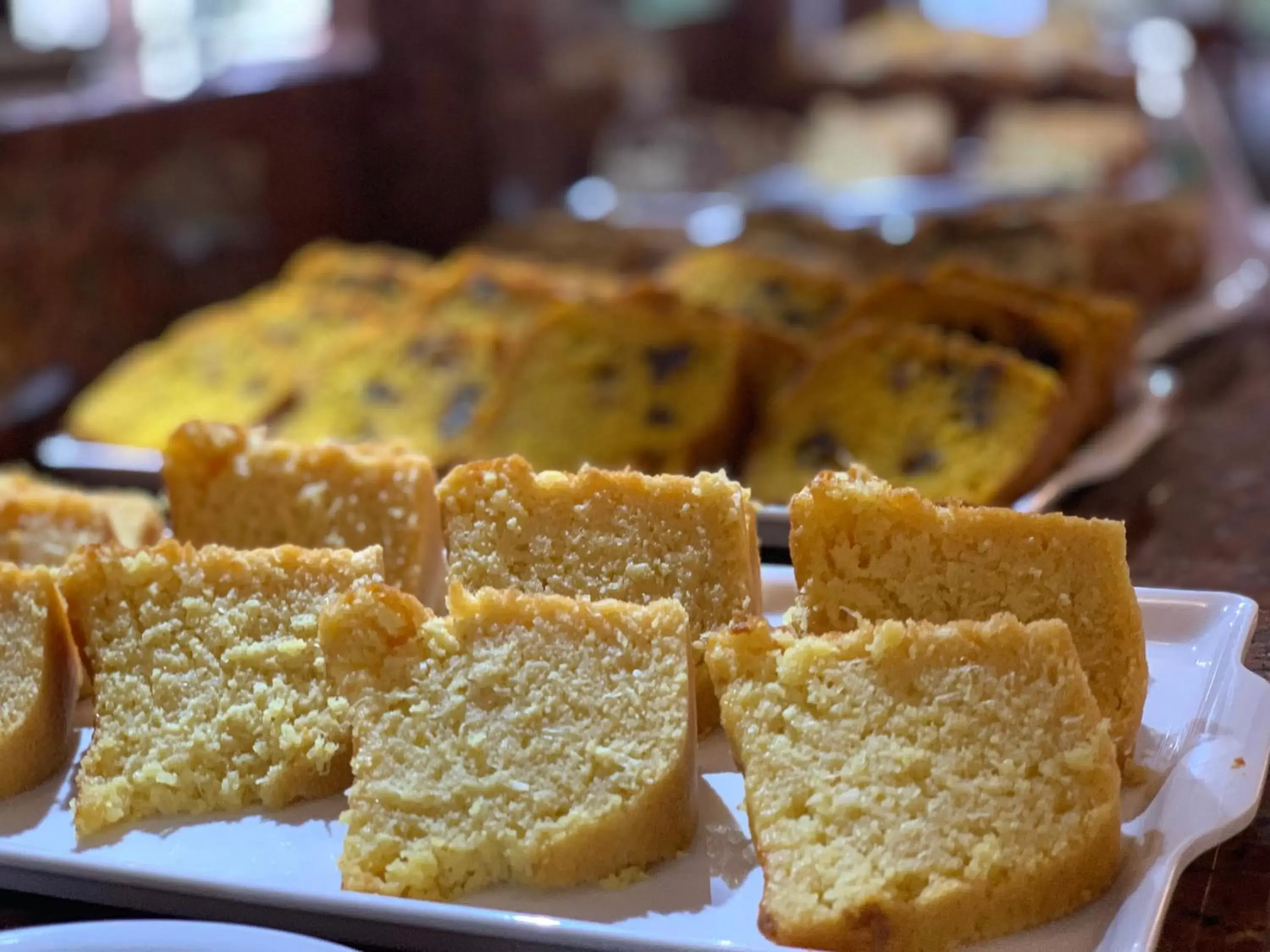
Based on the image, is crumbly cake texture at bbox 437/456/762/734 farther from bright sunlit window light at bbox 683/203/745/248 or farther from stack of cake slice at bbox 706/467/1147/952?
bright sunlit window light at bbox 683/203/745/248

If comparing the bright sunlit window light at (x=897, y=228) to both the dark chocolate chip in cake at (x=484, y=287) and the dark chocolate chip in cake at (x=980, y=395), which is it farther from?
the dark chocolate chip in cake at (x=980, y=395)

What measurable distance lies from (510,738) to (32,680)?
50 cm

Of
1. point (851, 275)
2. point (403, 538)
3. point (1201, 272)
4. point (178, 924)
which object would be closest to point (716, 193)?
point (851, 275)

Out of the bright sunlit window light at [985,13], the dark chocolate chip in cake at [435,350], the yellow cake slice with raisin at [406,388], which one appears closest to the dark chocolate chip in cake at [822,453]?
the yellow cake slice with raisin at [406,388]

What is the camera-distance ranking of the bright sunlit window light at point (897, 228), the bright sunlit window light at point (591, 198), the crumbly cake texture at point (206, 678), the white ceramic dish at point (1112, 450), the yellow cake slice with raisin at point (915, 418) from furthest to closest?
1. the bright sunlit window light at point (591, 198)
2. the bright sunlit window light at point (897, 228)
3. the yellow cake slice with raisin at point (915, 418)
4. the white ceramic dish at point (1112, 450)
5. the crumbly cake texture at point (206, 678)

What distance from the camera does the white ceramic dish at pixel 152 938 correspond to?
3.55ft

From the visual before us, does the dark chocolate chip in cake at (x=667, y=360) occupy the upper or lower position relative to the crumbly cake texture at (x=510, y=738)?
lower

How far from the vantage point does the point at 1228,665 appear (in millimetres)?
1457

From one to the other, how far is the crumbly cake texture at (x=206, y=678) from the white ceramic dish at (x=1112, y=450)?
0.66 meters

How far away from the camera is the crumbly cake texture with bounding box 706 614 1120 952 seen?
1132 millimetres

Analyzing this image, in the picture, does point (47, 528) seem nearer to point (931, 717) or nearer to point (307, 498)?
point (307, 498)

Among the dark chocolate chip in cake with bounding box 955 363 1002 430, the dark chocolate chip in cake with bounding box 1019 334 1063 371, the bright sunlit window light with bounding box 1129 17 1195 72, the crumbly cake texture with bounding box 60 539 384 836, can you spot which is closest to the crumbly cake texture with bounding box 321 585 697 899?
the crumbly cake texture with bounding box 60 539 384 836

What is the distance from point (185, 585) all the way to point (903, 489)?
2.33ft

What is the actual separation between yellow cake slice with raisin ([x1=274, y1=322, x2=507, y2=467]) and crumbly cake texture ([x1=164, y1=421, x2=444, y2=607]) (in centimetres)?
79
